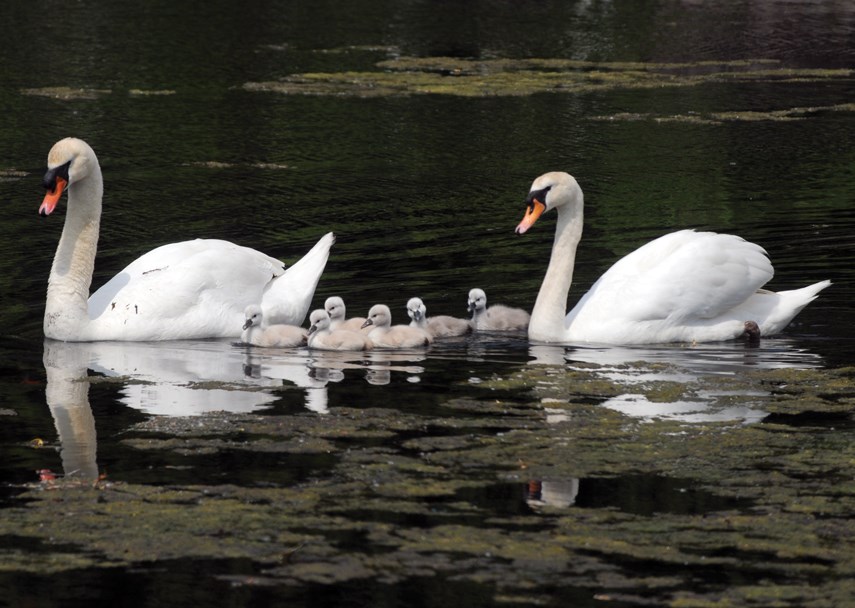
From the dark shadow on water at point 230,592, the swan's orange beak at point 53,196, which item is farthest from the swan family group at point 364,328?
the dark shadow on water at point 230,592

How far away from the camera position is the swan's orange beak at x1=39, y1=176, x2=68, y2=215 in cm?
1038

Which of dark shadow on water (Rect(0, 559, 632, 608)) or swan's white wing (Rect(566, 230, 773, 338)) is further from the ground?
swan's white wing (Rect(566, 230, 773, 338))

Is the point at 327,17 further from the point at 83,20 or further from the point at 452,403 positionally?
the point at 452,403

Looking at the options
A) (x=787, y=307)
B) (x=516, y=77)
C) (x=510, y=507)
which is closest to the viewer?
(x=510, y=507)

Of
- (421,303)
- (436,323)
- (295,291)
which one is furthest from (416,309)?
(295,291)

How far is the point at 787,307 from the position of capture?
10734 mm

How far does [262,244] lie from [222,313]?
3.05m

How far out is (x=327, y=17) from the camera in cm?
2961

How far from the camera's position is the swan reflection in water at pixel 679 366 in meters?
8.29

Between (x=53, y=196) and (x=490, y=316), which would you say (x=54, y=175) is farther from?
(x=490, y=316)

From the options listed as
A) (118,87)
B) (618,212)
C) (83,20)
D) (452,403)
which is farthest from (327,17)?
(452,403)

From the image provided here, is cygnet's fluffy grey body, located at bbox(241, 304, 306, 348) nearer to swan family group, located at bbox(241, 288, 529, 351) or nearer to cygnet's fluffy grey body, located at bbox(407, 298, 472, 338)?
swan family group, located at bbox(241, 288, 529, 351)

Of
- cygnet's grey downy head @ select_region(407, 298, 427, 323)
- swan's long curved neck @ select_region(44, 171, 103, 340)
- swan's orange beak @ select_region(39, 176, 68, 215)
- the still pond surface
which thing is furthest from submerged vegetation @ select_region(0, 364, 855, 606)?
swan's orange beak @ select_region(39, 176, 68, 215)

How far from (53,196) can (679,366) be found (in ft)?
13.3
